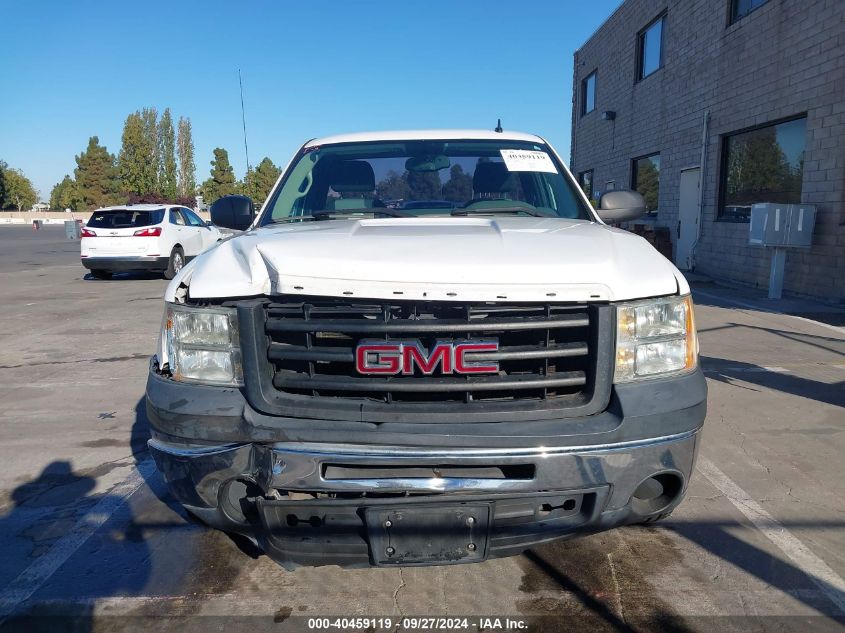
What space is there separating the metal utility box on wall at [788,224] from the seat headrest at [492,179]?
7598mm

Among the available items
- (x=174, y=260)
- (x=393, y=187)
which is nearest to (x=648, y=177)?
(x=174, y=260)

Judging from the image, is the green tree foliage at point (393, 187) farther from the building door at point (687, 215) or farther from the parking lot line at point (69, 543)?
the building door at point (687, 215)

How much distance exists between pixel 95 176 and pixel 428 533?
80731 mm

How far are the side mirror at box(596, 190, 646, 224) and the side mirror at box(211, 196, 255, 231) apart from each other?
2038mm

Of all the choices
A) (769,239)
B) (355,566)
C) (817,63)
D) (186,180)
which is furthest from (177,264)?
(186,180)

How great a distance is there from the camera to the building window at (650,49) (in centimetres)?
1586

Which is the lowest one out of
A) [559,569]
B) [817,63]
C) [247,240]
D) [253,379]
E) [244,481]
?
[559,569]

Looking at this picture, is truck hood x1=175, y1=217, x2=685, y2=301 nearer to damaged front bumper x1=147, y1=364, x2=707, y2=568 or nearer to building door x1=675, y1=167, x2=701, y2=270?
damaged front bumper x1=147, y1=364, x2=707, y2=568

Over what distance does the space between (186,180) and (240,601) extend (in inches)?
2600

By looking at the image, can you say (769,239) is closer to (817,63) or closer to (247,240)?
(817,63)

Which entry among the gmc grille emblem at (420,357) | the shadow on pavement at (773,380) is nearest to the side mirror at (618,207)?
the gmc grille emblem at (420,357)

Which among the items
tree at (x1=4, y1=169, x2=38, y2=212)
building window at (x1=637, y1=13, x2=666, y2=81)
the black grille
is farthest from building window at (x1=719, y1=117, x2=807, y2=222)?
tree at (x1=4, y1=169, x2=38, y2=212)

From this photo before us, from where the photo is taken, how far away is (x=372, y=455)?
2047 mm

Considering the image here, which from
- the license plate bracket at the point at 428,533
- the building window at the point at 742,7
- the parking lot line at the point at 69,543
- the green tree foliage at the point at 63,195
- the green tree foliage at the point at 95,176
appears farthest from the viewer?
the green tree foliage at the point at 63,195
